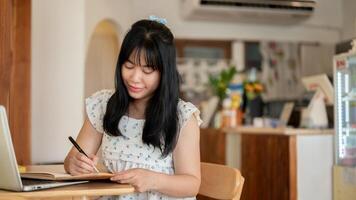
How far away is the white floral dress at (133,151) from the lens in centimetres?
163

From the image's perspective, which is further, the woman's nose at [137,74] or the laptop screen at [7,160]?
the woman's nose at [137,74]

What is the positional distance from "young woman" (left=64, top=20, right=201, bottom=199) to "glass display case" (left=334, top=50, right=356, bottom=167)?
1.87m

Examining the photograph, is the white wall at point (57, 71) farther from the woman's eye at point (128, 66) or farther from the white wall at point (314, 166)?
the woman's eye at point (128, 66)

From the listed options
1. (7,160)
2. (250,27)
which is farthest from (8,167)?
(250,27)

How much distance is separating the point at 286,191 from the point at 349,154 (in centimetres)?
49

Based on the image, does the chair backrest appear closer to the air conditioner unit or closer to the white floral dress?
the white floral dress

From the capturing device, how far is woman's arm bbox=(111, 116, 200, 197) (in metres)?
1.36

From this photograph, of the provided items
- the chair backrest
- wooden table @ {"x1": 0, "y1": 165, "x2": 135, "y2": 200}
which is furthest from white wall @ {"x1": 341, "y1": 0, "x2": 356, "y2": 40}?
wooden table @ {"x1": 0, "y1": 165, "x2": 135, "y2": 200}

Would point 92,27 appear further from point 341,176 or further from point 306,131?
point 341,176

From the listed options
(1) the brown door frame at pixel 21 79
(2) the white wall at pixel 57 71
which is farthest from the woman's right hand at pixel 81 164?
(2) the white wall at pixel 57 71

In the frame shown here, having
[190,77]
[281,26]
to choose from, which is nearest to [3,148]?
[190,77]

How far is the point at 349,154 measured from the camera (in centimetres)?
329

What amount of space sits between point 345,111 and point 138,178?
2.27 metres

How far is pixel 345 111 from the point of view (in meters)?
3.29
